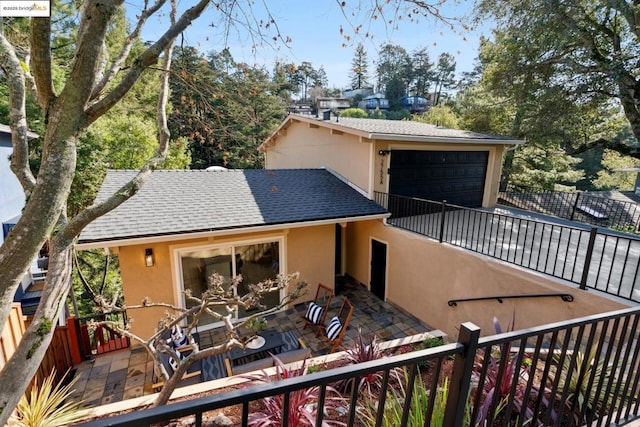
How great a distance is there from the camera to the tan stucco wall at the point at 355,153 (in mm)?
8695

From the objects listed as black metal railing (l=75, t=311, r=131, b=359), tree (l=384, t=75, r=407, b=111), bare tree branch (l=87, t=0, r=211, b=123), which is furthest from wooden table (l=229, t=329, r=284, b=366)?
tree (l=384, t=75, r=407, b=111)

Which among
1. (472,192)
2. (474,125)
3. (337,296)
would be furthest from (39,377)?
(474,125)

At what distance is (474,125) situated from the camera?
17.3m

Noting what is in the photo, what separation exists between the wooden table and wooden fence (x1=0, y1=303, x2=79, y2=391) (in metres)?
2.99

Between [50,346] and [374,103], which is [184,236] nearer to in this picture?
[50,346]

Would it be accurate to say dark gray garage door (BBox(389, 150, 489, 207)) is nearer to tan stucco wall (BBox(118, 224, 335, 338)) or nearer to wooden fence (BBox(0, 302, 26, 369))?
tan stucco wall (BBox(118, 224, 335, 338))

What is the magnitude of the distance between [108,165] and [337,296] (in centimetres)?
959

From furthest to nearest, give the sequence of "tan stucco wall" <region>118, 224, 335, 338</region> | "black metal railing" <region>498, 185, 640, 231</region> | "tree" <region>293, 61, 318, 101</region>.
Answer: "black metal railing" <region>498, 185, 640, 231</region> < "tan stucco wall" <region>118, 224, 335, 338</region> < "tree" <region>293, 61, 318, 101</region>

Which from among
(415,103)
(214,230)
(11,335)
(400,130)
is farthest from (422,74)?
(11,335)

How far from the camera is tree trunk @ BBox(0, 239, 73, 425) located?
1.99 metres

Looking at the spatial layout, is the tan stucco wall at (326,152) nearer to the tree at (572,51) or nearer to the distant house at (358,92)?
the tree at (572,51)

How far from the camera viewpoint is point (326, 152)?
34.9 feet

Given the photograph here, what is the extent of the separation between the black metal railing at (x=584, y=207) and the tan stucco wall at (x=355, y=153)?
231 cm

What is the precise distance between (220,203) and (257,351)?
3787 mm
